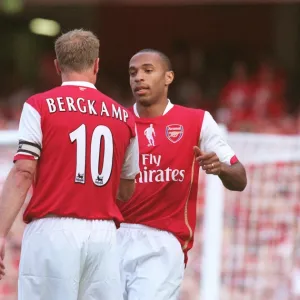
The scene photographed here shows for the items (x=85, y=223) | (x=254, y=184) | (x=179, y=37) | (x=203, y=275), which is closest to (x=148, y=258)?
(x=85, y=223)

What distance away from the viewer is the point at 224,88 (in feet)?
56.9

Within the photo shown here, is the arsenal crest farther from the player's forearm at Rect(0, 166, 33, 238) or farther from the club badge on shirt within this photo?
the player's forearm at Rect(0, 166, 33, 238)

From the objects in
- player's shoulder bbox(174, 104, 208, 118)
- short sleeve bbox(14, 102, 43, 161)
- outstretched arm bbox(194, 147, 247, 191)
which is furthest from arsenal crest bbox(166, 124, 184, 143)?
short sleeve bbox(14, 102, 43, 161)

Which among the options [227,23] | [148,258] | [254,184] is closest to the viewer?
[148,258]

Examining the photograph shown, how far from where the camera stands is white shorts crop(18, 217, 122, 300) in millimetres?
5820

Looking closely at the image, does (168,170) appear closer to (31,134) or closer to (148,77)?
(148,77)

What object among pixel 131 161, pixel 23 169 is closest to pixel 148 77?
pixel 131 161

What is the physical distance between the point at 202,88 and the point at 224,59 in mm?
1292

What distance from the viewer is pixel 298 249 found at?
10.1m

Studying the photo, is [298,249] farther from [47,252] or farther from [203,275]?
[47,252]

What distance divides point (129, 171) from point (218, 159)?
495mm

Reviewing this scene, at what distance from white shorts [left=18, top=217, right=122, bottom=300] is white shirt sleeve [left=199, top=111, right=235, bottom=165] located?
1026 mm

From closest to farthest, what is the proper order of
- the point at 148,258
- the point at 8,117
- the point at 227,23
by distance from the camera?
the point at 148,258 < the point at 8,117 < the point at 227,23

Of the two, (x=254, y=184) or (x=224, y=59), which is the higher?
(x=224, y=59)
